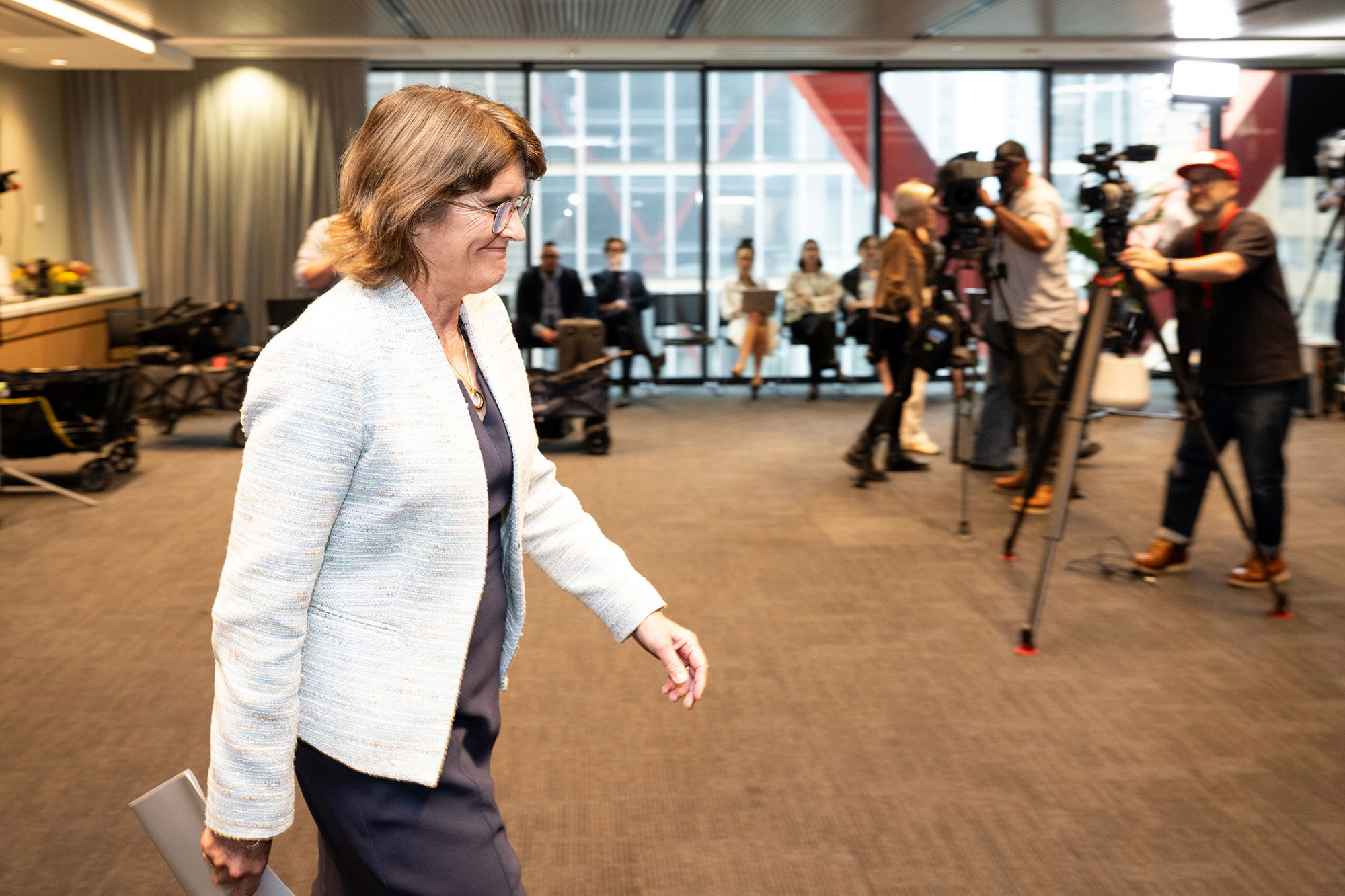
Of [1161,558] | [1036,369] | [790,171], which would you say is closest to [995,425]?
[1036,369]

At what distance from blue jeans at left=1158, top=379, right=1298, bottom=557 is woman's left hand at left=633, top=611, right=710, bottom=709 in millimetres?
3366

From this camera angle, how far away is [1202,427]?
4.39 meters

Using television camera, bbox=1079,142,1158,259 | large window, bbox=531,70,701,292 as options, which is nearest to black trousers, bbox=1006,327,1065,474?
television camera, bbox=1079,142,1158,259

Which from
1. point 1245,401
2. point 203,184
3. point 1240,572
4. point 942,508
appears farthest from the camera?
point 203,184

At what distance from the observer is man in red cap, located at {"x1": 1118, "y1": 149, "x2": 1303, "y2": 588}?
14.5ft

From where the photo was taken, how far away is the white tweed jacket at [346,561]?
1.28 meters

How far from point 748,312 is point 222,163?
16.8 ft

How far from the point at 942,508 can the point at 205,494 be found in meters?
4.00

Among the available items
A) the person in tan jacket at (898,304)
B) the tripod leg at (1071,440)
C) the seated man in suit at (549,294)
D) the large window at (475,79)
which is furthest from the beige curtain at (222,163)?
the tripod leg at (1071,440)

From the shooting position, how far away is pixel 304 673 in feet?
4.43

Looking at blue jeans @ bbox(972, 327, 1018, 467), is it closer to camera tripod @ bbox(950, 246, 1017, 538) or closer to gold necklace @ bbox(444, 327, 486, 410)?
camera tripod @ bbox(950, 246, 1017, 538)

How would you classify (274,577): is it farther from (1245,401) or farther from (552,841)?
(1245,401)

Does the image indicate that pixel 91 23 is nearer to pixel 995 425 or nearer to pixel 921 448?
pixel 921 448

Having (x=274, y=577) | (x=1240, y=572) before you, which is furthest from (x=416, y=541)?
(x=1240, y=572)
